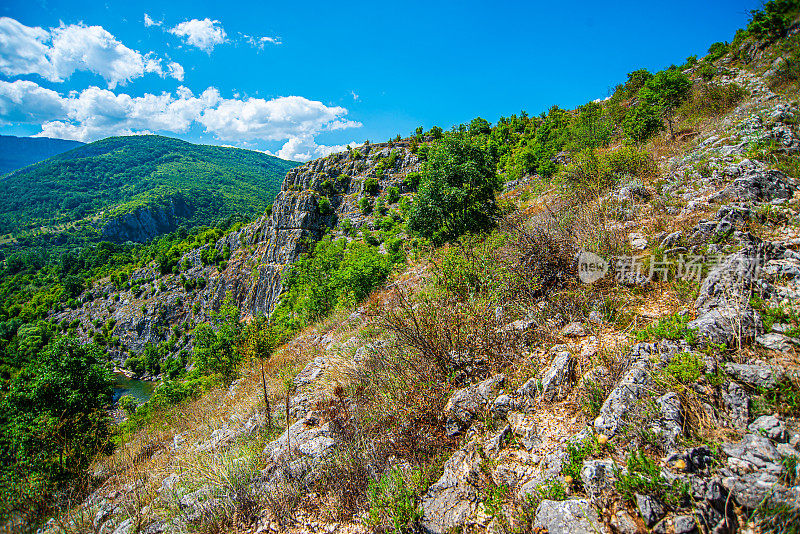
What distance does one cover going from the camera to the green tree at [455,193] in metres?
14.7

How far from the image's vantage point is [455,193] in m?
14.3

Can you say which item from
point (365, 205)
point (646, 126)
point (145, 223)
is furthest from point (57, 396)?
point (145, 223)

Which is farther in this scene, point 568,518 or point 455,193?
point 455,193

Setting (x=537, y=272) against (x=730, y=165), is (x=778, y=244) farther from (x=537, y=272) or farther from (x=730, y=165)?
(x=730, y=165)

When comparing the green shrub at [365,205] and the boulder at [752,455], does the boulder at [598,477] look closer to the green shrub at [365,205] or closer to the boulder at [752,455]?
the boulder at [752,455]

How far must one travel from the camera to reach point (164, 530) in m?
3.69

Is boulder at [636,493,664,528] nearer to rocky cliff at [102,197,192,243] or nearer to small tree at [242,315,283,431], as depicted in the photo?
small tree at [242,315,283,431]

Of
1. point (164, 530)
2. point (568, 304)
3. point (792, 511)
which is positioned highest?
point (568, 304)

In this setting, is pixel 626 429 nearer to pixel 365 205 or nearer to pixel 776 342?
pixel 776 342

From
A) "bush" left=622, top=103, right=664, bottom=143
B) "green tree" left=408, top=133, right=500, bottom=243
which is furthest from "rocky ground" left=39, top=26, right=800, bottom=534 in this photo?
"green tree" left=408, top=133, right=500, bottom=243

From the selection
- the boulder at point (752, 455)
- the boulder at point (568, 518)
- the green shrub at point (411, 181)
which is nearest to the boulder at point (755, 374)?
the boulder at point (752, 455)

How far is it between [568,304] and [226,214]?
205795 mm

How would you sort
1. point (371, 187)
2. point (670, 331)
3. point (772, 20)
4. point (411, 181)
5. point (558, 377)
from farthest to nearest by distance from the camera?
point (371, 187), point (411, 181), point (772, 20), point (558, 377), point (670, 331)

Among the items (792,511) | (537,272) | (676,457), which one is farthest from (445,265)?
(792,511)
